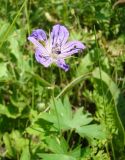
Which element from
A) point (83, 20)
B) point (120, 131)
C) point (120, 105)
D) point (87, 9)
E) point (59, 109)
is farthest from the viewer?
point (83, 20)

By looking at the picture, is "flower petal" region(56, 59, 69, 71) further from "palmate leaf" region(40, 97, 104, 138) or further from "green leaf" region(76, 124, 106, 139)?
"green leaf" region(76, 124, 106, 139)

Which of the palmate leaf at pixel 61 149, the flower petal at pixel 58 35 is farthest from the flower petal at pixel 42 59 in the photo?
the palmate leaf at pixel 61 149

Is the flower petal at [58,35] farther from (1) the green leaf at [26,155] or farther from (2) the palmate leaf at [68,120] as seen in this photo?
(1) the green leaf at [26,155]

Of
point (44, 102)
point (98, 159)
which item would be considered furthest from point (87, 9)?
point (98, 159)

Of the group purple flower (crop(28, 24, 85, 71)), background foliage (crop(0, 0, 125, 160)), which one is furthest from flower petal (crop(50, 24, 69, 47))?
background foliage (crop(0, 0, 125, 160))

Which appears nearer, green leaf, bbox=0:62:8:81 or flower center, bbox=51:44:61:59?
flower center, bbox=51:44:61:59

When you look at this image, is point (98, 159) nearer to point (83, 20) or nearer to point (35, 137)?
point (35, 137)

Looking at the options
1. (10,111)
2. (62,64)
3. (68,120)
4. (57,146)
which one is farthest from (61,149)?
(10,111)
